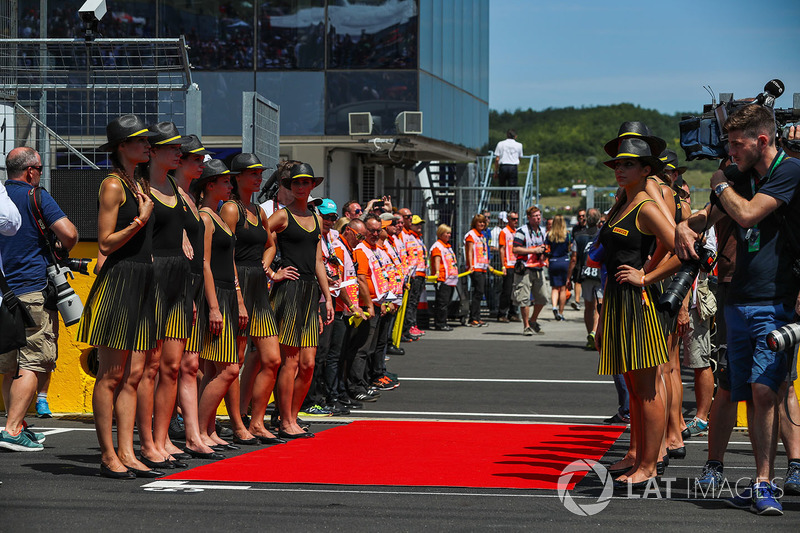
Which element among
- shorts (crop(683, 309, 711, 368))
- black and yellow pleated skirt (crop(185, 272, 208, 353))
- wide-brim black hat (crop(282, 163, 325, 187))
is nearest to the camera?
black and yellow pleated skirt (crop(185, 272, 208, 353))

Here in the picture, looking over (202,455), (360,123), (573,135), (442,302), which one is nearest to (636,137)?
(202,455)

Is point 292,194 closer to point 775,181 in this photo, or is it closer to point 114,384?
point 114,384

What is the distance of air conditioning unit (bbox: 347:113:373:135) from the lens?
2169 centimetres

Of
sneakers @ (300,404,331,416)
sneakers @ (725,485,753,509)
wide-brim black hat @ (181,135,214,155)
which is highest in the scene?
wide-brim black hat @ (181,135,214,155)

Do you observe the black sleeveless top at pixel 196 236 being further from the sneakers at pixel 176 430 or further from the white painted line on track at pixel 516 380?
the white painted line on track at pixel 516 380

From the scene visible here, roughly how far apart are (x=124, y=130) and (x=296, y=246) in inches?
90.0

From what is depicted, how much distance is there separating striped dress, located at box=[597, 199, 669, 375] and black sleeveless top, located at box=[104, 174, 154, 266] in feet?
9.67

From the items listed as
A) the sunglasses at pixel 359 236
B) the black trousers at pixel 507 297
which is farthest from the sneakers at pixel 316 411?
the black trousers at pixel 507 297

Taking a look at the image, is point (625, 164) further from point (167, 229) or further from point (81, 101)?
point (81, 101)

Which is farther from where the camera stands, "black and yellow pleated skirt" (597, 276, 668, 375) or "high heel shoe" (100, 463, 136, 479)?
"high heel shoe" (100, 463, 136, 479)

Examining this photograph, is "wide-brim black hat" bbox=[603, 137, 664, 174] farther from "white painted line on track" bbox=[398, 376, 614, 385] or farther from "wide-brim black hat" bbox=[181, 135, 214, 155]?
"white painted line on track" bbox=[398, 376, 614, 385]

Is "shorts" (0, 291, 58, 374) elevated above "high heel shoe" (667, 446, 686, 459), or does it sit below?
above

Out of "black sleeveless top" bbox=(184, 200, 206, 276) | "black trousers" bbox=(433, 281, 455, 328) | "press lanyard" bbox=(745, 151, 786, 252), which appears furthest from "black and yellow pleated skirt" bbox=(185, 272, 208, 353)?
"black trousers" bbox=(433, 281, 455, 328)

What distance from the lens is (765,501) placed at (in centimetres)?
599
